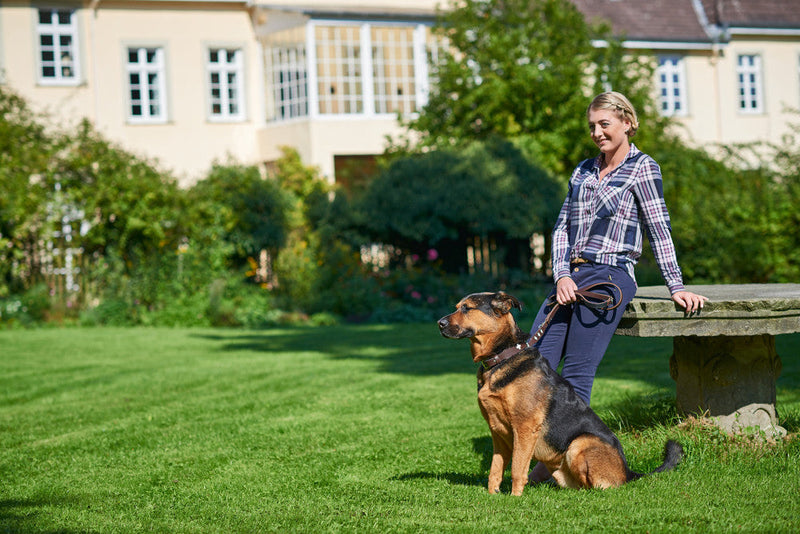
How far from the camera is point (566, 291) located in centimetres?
516

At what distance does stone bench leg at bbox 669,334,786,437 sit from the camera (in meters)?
6.02

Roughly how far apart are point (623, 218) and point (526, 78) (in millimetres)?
14838

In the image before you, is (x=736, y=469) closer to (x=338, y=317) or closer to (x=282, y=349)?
(x=282, y=349)

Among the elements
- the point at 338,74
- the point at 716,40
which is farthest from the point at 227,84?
the point at 716,40

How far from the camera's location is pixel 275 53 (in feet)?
75.8

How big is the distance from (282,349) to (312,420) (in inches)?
200

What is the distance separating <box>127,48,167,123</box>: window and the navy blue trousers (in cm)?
1889

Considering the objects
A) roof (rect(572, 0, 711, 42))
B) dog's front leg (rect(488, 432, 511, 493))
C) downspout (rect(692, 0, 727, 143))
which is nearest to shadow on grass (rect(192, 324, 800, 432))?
dog's front leg (rect(488, 432, 511, 493))

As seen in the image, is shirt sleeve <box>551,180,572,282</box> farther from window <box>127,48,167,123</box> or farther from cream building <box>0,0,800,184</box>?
window <box>127,48,167,123</box>

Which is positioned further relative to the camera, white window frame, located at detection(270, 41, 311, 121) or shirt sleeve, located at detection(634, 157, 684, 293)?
white window frame, located at detection(270, 41, 311, 121)

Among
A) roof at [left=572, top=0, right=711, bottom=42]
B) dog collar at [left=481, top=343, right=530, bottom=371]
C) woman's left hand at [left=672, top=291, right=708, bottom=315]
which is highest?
roof at [left=572, top=0, right=711, bottom=42]

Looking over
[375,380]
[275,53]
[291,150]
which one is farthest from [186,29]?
[375,380]

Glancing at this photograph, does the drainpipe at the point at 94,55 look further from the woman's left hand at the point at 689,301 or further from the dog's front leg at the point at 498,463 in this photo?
the woman's left hand at the point at 689,301

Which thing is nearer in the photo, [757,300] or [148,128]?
[757,300]
